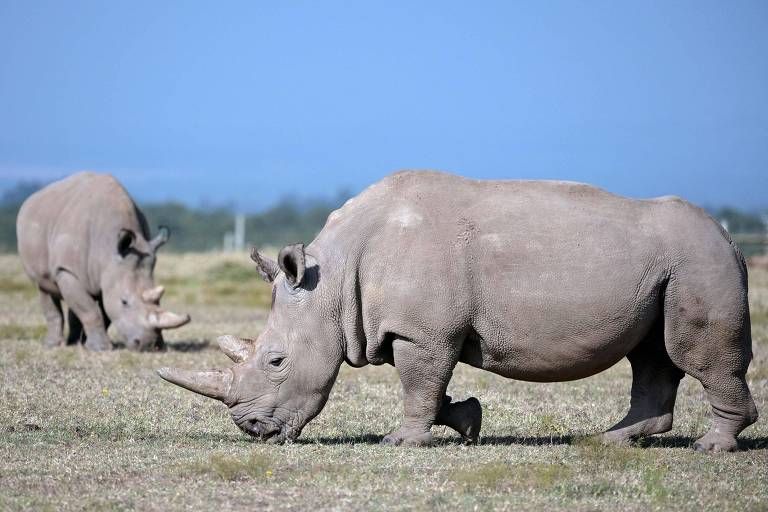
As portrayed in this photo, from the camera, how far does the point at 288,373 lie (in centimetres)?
827

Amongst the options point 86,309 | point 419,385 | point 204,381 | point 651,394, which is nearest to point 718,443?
point 651,394

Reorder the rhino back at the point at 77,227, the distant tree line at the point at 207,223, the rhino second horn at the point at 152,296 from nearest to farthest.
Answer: the rhino second horn at the point at 152,296 → the rhino back at the point at 77,227 → the distant tree line at the point at 207,223

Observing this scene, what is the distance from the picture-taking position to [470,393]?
11328 millimetres

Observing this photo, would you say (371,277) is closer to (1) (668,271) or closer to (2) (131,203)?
(1) (668,271)

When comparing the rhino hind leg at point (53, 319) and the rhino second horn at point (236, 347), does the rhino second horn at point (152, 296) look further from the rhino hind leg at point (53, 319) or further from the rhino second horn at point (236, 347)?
the rhino second horn at point (236, 347)

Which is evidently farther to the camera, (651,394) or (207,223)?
(207,223)

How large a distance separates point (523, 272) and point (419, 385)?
1.02 m

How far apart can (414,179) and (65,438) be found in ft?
9.75

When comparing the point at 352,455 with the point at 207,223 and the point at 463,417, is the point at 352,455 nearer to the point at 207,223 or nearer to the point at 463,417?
the point at 463,417

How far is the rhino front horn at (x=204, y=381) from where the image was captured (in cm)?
830

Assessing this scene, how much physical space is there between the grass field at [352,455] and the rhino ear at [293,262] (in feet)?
3.75

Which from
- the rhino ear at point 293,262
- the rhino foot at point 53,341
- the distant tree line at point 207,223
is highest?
the rhino ear at point 293,262

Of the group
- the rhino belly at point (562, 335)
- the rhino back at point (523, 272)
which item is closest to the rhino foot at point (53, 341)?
the rhino back at point (523, 272)

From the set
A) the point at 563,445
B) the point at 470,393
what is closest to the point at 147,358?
the point at 470,393
